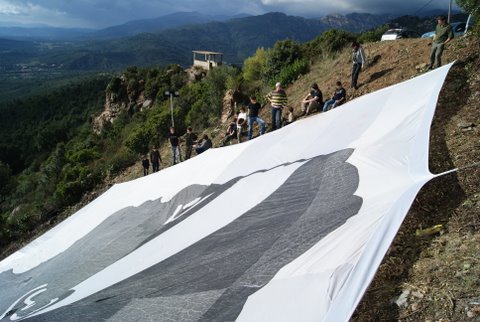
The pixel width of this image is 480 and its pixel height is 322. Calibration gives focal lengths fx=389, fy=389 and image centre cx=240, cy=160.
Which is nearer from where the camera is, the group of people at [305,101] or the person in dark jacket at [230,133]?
the group of people at [305,101]

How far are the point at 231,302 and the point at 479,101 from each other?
7.06 metres

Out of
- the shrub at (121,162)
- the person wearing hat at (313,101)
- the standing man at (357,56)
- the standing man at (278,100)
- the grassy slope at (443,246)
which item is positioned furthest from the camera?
the shrub at (121,162)

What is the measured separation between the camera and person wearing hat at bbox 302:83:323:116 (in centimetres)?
1230

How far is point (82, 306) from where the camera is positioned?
15.5ft

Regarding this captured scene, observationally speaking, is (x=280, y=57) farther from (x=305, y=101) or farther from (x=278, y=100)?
(x=278, y=100)

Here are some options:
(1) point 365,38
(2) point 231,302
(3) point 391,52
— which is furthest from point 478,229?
(1) point 365,38

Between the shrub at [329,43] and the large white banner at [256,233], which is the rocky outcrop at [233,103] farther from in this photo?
the large white banner at [256,233]

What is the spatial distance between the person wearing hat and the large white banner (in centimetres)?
400

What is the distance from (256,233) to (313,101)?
8.39m

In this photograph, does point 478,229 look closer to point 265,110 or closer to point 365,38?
point 265,110

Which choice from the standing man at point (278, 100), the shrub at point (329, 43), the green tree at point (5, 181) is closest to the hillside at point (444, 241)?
the standing man at point (278, 100)

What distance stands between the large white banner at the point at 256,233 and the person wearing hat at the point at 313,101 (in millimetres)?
3999

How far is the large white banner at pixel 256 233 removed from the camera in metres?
3.54

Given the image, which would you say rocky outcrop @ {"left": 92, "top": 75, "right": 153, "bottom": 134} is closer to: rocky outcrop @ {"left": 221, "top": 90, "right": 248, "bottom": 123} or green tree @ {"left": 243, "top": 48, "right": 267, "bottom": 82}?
green tree @ {"left": 243, "top": 48, "right": 267, "bottom": 82}
